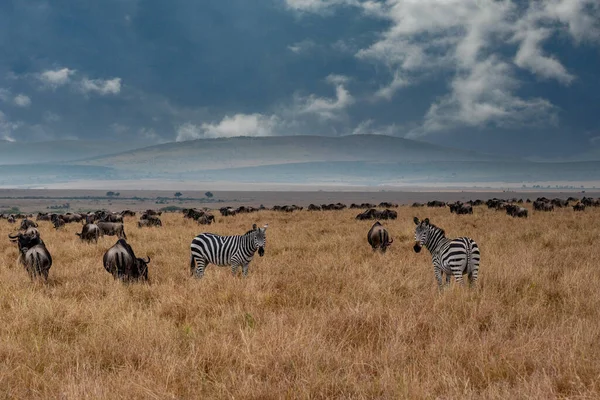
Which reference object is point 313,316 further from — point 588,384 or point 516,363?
point 588,384

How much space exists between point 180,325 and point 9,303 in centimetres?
328

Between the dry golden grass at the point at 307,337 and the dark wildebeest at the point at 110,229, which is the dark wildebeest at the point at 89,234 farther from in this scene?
the dry golden grass at the point at 307,337

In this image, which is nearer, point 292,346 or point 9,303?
point 292,346

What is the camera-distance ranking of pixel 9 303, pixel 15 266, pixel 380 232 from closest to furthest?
pixel 9 303 < pixel 15 266 < pixel 380 232

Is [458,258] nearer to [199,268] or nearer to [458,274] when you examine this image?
[458,274]

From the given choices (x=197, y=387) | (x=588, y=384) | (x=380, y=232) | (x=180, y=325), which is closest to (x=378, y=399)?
(x=197, y=387)

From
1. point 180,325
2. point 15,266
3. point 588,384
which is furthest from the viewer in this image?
point 15,266

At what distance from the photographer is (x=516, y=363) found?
5270 millimetres

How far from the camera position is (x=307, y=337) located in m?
5.91

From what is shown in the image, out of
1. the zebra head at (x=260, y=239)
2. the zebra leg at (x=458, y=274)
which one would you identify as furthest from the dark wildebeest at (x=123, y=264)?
the zebra leg at (x=458, y=274)

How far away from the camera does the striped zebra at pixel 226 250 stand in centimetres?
1149

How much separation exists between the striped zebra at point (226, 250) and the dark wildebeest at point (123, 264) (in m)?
1.30

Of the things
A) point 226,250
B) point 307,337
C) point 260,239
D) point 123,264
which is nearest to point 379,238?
point 260,239

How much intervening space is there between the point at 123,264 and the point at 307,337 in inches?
237
